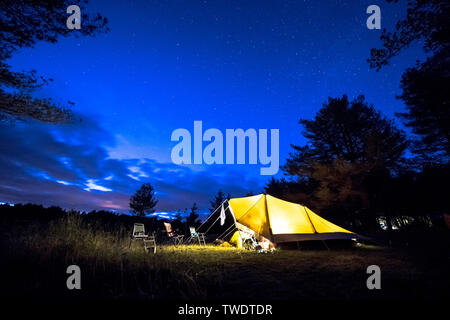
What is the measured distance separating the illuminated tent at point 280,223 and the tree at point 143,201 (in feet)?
104

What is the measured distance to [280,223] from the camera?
6.61 meters

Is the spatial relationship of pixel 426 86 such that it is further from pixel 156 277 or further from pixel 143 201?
pixel 143 201

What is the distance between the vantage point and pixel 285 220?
6.74 m

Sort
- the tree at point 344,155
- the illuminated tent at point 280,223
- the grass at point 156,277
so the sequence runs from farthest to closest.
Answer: the tree at point 344,155, the illuminated tent at point 280,223, the grass at point 156,277

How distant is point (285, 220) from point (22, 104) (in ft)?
29.3

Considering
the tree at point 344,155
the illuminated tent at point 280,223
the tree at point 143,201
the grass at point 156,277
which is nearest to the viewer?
the grass at point 156,277

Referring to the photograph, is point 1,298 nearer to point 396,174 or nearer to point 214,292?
point 214,292

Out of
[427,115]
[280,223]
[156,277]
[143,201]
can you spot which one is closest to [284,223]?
[280,223]

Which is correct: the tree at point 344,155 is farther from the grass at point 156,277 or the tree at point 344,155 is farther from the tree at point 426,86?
the grass at point 156,277

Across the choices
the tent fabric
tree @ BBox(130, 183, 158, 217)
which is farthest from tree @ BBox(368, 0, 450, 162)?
tree @ BBox(130, 183, 158, 217)

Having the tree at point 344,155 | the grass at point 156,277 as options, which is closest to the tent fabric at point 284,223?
the grass at point 156,277

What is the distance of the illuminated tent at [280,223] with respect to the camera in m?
6.30

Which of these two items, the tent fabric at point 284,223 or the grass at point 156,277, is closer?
the grass at point 156,277
